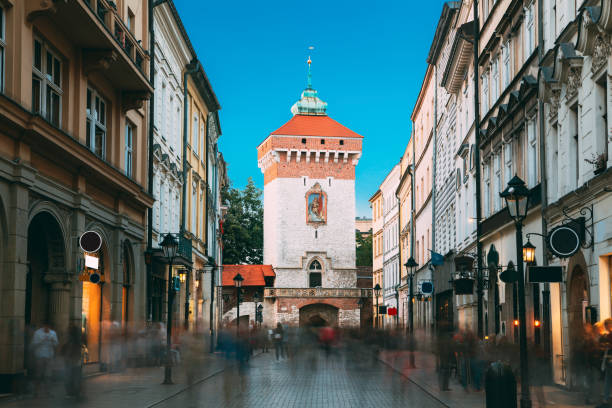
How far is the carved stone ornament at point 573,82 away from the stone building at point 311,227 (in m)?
64.0

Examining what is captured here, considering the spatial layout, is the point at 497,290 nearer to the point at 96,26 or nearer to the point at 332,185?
the point at 96,26

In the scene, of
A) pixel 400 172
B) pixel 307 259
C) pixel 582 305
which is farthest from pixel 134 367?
pixel 307 259

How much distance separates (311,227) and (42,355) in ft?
220

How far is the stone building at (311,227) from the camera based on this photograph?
8269 centimetres

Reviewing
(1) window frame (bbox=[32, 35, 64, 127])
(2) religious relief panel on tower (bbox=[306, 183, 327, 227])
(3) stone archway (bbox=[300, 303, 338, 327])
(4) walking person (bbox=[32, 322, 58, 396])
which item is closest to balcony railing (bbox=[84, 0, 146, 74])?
(1) window frame (bbox=[32, 35, 64, 127])

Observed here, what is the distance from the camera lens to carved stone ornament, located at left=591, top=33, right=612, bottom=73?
52.9 feet


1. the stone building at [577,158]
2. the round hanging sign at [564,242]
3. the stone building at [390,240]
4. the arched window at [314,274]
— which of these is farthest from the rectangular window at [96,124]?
the arched window at [314,274]

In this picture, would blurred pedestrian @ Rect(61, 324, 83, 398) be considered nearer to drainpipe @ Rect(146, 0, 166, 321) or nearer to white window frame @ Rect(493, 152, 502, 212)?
drainpipe @ Rect(146, 0, 166, 321)

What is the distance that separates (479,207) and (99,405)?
1665 centimetres

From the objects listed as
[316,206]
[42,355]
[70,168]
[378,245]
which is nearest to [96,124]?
[70,168]

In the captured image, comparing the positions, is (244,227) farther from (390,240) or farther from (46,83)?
(46,83)

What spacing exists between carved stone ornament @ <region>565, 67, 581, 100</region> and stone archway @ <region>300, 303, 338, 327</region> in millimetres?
65118

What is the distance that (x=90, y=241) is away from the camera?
67.2ft

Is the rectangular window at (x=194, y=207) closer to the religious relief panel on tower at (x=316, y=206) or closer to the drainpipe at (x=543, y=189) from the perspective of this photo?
the drainpipe at (x=543, y=189)
